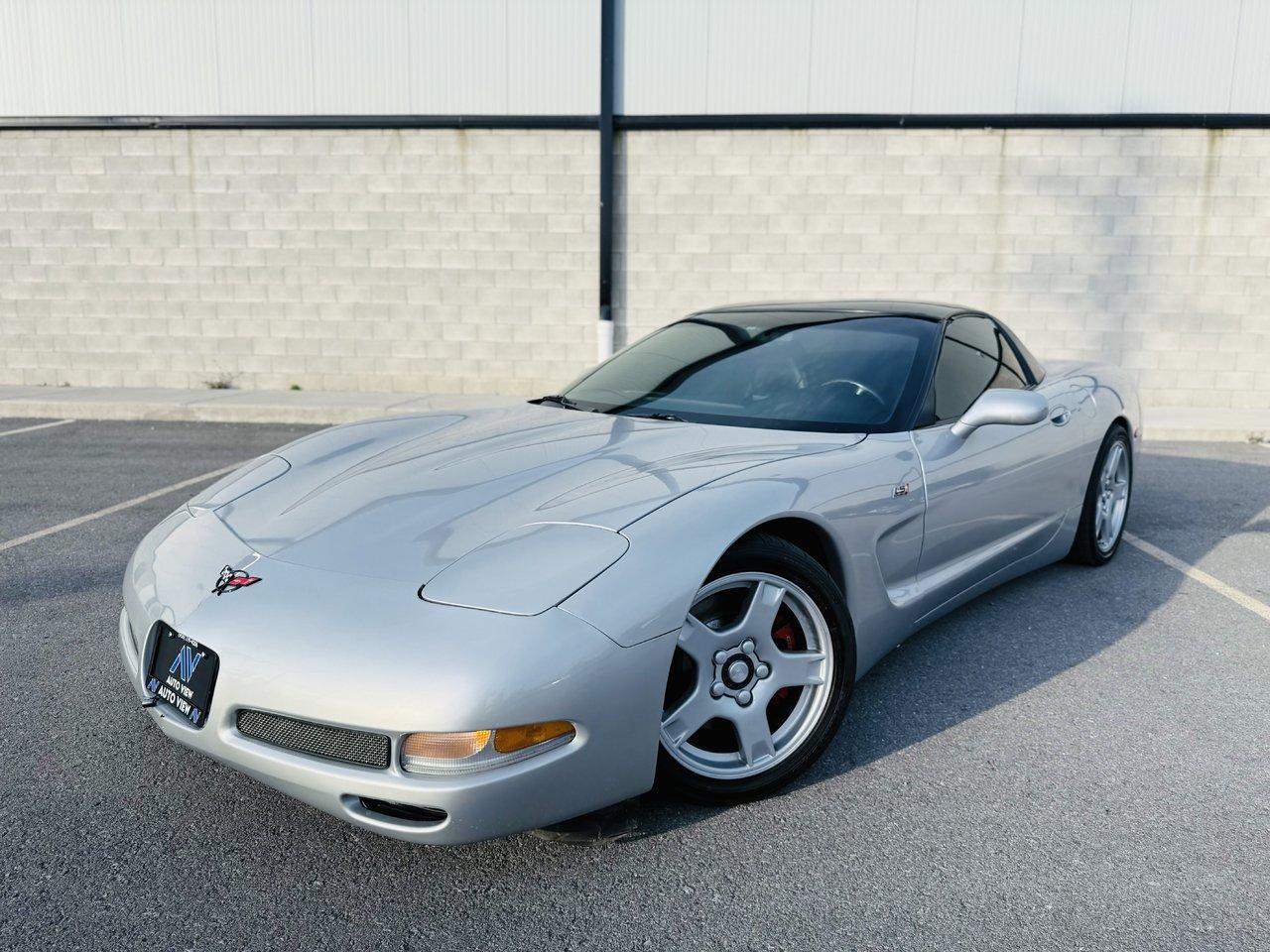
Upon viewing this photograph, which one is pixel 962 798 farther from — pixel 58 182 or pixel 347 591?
pixel 58 182

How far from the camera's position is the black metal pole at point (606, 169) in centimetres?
992

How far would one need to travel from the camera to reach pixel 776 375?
350 cm

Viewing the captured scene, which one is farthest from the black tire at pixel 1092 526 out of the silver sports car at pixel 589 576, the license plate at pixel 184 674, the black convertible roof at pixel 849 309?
the license plate at pixel 184 674

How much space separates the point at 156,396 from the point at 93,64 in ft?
12.3

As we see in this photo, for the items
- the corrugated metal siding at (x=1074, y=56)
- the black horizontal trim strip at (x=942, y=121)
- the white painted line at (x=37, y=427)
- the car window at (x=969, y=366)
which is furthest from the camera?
the black horizontal trim strip at (x=942, y=121)

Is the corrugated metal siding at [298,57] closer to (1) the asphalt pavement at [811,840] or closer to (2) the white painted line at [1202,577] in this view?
(2) the white painted line at [1202,577]

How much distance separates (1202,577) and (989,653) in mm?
1590

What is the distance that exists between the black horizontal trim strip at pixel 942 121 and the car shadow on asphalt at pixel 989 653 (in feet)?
18.5

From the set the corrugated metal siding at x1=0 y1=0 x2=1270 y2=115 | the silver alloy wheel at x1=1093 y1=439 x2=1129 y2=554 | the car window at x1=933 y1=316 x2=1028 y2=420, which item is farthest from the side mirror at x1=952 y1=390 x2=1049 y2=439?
the corrugated metal siding at x1=0 y1=0 x2=1270 y2=115

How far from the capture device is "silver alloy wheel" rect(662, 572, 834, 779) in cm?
240

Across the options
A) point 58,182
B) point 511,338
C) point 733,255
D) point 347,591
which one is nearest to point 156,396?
point 58,182

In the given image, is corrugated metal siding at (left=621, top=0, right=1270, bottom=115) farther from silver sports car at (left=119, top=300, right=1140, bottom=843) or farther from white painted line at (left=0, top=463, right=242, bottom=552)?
silver sports car at (left=119, top=300, right=1140, bottom=843)

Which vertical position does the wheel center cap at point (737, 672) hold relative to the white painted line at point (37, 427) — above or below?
above

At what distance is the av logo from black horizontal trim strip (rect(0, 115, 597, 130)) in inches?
352
